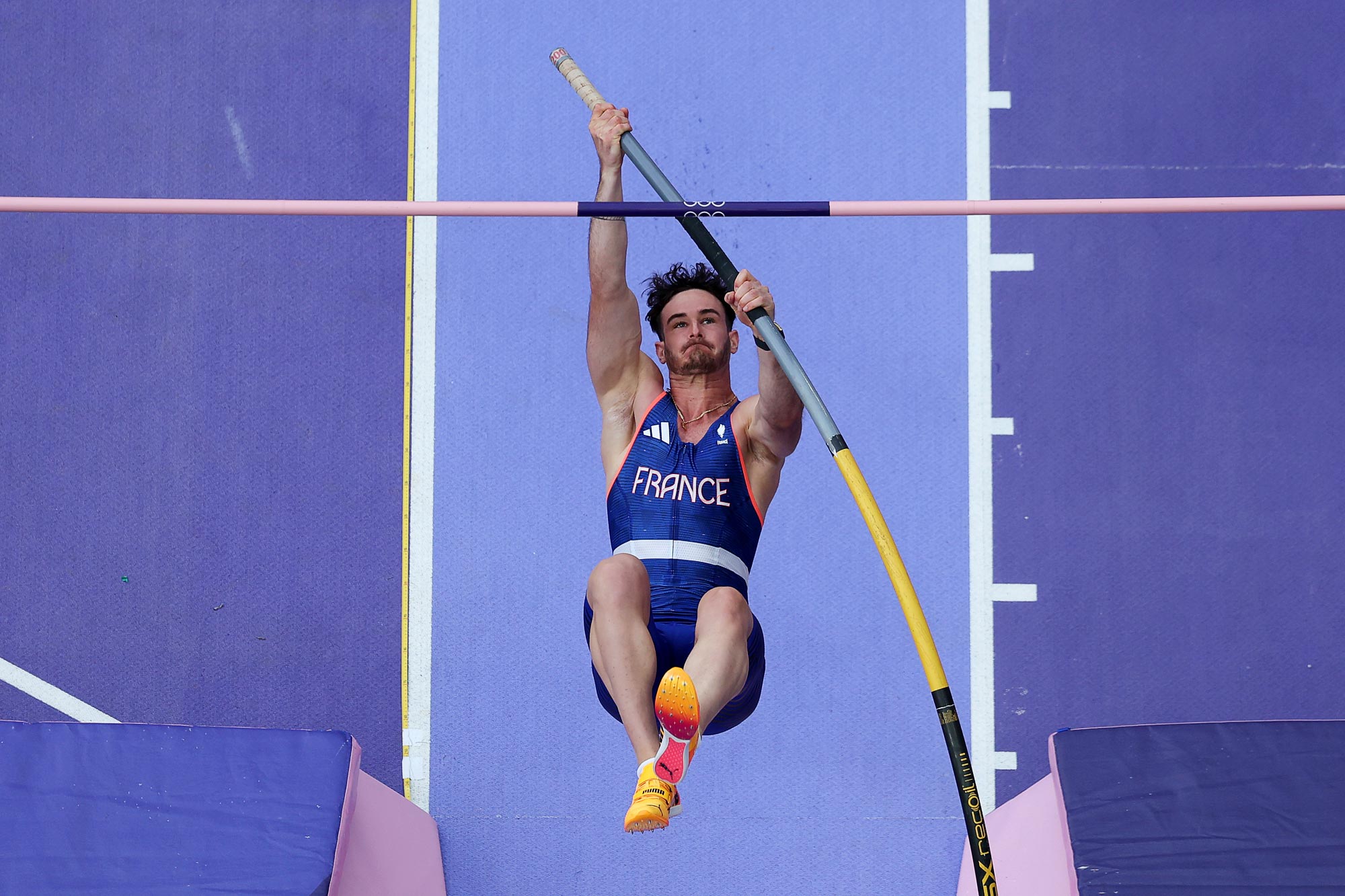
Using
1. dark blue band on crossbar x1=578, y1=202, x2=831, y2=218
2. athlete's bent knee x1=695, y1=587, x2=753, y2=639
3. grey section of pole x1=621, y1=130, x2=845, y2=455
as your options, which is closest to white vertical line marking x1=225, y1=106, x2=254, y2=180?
grey section of pole x1=621, y1=130, x2=845, y2=455

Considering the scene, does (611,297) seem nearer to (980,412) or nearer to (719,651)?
(719,651)

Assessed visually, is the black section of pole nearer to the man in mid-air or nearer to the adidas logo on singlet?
the man in mid-air

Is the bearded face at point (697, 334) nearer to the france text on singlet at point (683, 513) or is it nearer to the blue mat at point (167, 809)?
the france text on singlet at point (683, 513)

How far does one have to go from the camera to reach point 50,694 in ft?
16.6

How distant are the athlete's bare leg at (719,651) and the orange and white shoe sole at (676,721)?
6 centimetres

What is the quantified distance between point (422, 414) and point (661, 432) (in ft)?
4.98

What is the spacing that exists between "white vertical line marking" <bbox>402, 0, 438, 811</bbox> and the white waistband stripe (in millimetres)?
1432

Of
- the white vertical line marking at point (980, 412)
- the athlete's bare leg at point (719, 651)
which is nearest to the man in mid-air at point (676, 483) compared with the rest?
the athlete's bare leg at point (719, 651)

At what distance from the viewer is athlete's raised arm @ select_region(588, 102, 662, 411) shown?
12.2ft

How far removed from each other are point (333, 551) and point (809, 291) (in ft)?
7.60

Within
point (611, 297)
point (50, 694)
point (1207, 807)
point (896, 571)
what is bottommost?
point (1207, 807)

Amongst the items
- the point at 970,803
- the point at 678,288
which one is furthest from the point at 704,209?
the point at 970,803

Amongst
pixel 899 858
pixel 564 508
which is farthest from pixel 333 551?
pixel 899 858

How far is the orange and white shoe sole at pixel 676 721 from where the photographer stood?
3.21m
